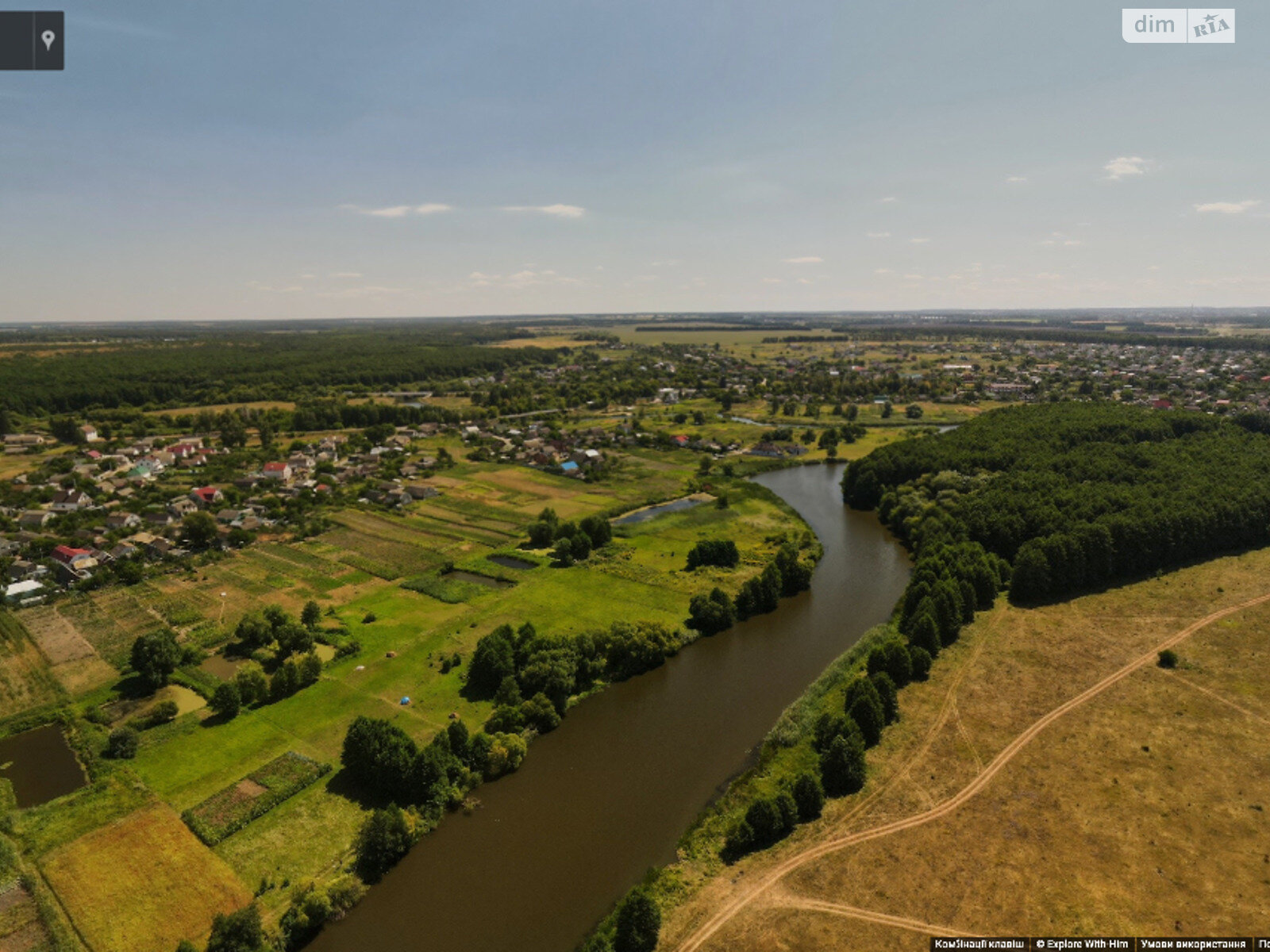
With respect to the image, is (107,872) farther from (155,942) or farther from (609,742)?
(609,742)

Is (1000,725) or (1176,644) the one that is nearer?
(1000,725)

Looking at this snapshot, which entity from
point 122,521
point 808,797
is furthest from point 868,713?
point 122,521

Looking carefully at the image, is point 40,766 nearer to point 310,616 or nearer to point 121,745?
point 121,745

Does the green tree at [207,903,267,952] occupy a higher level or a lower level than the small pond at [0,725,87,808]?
lower

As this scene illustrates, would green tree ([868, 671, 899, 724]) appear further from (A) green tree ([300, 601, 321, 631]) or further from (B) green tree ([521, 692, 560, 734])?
(A) green tree ([300, 601, 321, 631])

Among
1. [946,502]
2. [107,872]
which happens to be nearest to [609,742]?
[107,872]

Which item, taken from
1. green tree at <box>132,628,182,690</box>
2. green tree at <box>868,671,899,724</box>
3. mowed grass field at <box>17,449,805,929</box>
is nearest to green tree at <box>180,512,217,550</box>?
mowed grass field at <box>17,449,805,929</box>

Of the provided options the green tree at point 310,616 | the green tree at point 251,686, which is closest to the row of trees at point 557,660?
the green tree at point 251,686
